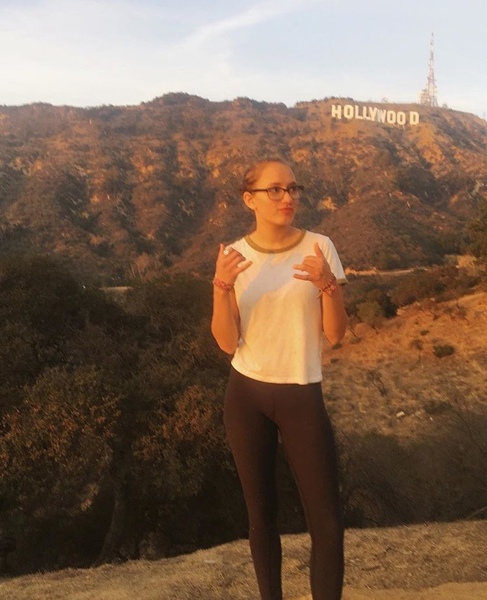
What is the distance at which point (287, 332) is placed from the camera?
171cm

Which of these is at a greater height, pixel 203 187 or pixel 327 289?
pixel 203 187

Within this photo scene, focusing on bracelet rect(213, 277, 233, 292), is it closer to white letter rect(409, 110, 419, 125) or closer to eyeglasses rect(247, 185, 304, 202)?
eyeglasses rect(247, 185, 304, 202)

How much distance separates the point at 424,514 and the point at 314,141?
203 feet

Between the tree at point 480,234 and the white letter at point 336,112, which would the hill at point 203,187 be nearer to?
the white letter at point 336,112

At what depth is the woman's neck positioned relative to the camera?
1.77 meters

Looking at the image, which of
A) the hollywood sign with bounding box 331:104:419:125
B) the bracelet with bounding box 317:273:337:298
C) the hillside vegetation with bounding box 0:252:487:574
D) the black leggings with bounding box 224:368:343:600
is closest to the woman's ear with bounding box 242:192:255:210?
the bracelet with bounding box 317:273:337:298

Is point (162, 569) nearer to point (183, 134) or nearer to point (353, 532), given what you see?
point (353, 532)

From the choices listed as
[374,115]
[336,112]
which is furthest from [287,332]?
[374,115]

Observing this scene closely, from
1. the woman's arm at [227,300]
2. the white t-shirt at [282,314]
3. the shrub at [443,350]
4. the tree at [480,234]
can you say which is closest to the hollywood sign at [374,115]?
the tree at [480,234]

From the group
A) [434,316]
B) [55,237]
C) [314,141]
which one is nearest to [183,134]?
[314,141]

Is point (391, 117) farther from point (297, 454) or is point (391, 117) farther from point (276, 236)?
point (297, 454)

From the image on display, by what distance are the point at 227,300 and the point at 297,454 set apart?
25.4 inches

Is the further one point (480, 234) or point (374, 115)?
point (374, 115)

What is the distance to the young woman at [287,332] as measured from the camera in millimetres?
1695
